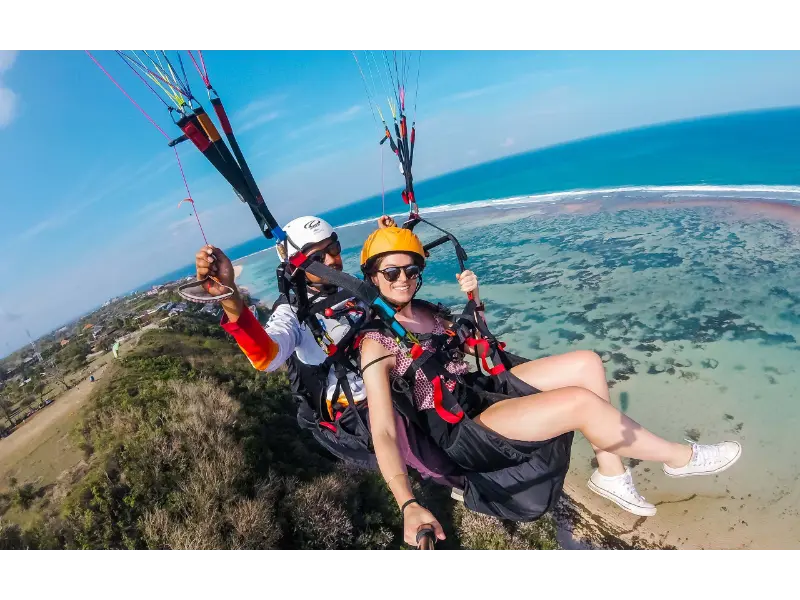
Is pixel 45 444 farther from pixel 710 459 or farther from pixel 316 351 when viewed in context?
pixel 710 459

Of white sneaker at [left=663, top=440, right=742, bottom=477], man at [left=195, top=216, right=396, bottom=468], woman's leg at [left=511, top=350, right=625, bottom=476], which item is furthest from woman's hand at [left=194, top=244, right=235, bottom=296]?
white sneaker at [left=663, top=440, right=742, bottom=477]

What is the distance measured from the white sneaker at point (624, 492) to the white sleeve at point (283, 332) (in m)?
1.93

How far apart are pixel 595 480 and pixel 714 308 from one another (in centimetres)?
1198

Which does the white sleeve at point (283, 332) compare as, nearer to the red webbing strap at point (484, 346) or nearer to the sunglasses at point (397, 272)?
the sunglasses at point (397, 272)

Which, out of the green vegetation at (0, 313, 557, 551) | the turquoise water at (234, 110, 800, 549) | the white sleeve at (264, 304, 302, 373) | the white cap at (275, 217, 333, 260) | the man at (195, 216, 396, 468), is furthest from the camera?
the turquoise water at (234, 110, 800, 549)

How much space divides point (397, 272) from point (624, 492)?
1.92 metres

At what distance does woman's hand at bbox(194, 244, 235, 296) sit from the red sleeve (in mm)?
174

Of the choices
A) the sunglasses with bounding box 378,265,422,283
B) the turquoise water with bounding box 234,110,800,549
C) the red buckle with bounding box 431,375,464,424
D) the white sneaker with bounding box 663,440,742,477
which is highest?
the sunglasses with bounding box 378,265,422,283

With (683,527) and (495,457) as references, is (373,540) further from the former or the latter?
(683,527)

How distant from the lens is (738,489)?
20.9 ft

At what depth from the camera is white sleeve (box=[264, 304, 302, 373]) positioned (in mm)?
A: 1930

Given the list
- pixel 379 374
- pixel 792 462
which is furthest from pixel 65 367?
pixel 792 462

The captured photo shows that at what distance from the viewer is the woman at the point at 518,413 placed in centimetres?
201

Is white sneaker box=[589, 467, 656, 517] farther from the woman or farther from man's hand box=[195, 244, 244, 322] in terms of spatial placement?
man's hand box=[195, 244, 244, 322]
